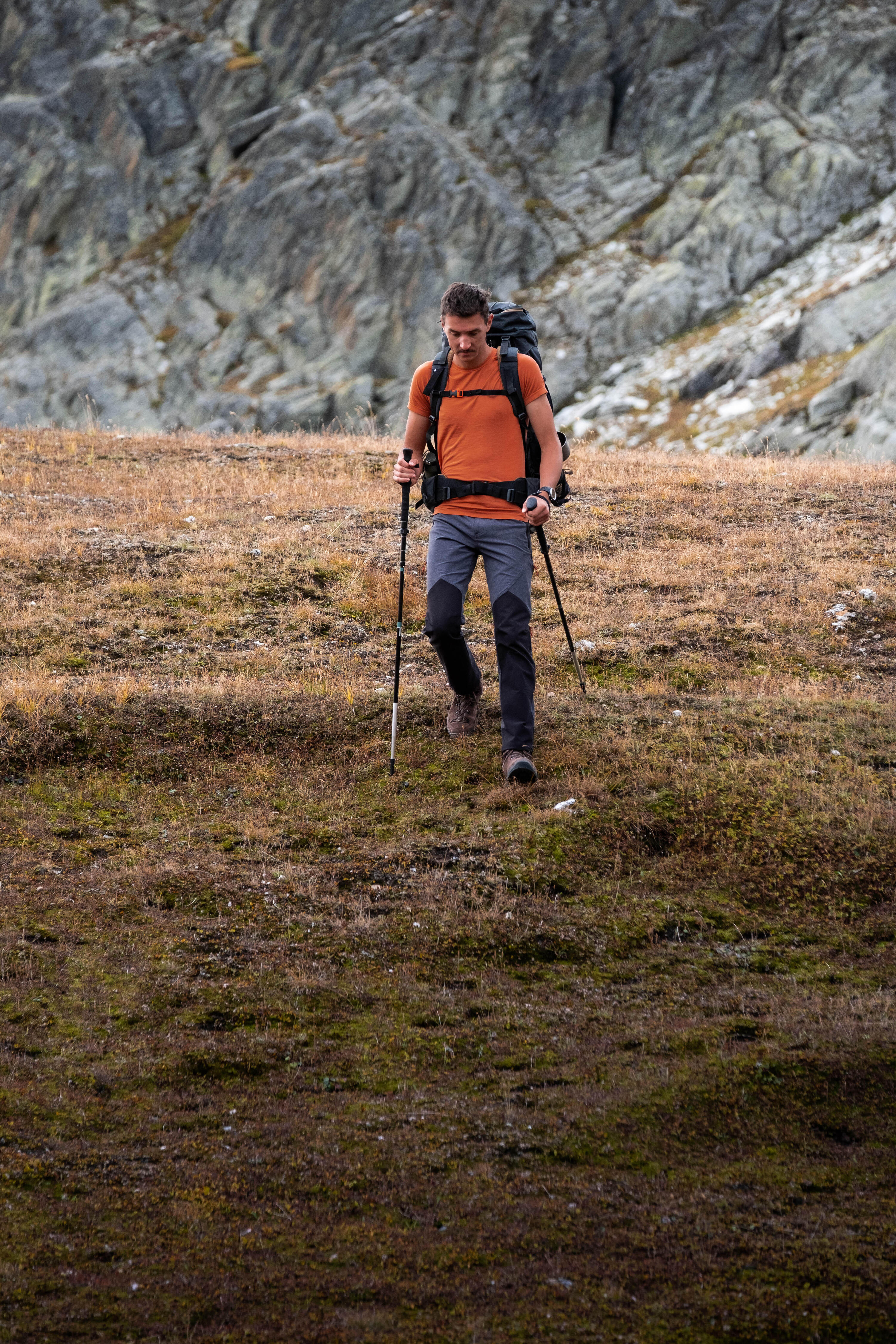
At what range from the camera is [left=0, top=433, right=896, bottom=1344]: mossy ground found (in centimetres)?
323

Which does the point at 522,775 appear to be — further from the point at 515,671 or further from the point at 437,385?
the point at 437,385

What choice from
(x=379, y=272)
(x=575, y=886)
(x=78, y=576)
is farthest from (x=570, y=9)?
(x=575, y=886)

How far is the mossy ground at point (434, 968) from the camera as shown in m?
3.23

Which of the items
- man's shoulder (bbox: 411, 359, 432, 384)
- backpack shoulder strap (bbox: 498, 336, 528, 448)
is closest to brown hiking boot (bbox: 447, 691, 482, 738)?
backpack shoulder strap (bbox: 498, 336, 528, 448)

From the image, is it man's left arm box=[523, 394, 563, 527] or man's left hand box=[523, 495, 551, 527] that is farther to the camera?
man's left arm box=[523, 394, 563, 527]

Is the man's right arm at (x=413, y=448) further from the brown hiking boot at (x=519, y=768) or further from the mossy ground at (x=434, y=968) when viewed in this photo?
the brown hiking boot at (x=519, y=768)

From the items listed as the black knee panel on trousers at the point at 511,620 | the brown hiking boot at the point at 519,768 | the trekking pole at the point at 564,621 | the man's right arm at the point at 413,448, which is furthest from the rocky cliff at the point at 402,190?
the brown hiking boot at the point at 519,768

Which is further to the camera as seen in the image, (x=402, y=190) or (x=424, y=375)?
(x=402, y=190)

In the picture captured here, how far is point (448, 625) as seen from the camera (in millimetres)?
Answer: 7695

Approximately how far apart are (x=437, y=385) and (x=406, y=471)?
678mm

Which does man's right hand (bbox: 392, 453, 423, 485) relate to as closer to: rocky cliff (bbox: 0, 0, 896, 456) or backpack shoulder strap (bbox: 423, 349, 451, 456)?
backpack shoulder strap (bbox: 423, 349, 451, 456)

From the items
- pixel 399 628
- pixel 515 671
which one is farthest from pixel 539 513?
pixel 399 628

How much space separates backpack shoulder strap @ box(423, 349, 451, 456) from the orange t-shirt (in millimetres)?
24

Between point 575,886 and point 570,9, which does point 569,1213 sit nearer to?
point 575,886
